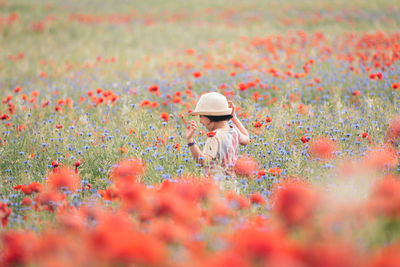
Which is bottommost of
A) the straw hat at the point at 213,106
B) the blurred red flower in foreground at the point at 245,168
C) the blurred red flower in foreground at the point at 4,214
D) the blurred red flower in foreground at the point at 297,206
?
the blurred red flower in foreground at the point at 245,168

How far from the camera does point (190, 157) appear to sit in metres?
3.57

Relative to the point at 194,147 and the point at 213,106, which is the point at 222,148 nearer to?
the point at 194,147

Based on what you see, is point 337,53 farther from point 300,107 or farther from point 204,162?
point 204,162

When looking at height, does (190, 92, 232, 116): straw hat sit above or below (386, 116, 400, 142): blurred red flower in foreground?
above

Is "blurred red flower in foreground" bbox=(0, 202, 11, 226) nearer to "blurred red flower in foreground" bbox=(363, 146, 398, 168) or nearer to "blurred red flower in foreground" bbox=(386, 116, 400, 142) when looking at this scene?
"blurred red flower in foreground" bbox=(363, 146, 398, 168)

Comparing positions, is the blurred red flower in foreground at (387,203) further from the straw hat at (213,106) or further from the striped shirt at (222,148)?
the straw hat at (213,106)

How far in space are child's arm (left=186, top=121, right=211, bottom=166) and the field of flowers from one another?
0.10m

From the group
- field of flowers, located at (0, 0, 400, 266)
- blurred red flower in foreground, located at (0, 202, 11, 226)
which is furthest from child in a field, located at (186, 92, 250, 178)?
blurred red flower in foreground, located at (0, 202, 11, 226)

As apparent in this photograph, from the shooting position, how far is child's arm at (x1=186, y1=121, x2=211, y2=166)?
2.99 metres

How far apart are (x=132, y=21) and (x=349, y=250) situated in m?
16.1

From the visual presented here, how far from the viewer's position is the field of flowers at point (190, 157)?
1.44 meters

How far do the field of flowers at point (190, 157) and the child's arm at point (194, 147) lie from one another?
0.10 metres

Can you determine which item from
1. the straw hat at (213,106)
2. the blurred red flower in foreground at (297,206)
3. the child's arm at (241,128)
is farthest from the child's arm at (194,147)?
the blurred red flower in foreground at (297,206)

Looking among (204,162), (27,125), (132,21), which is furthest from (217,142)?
(132,21)
